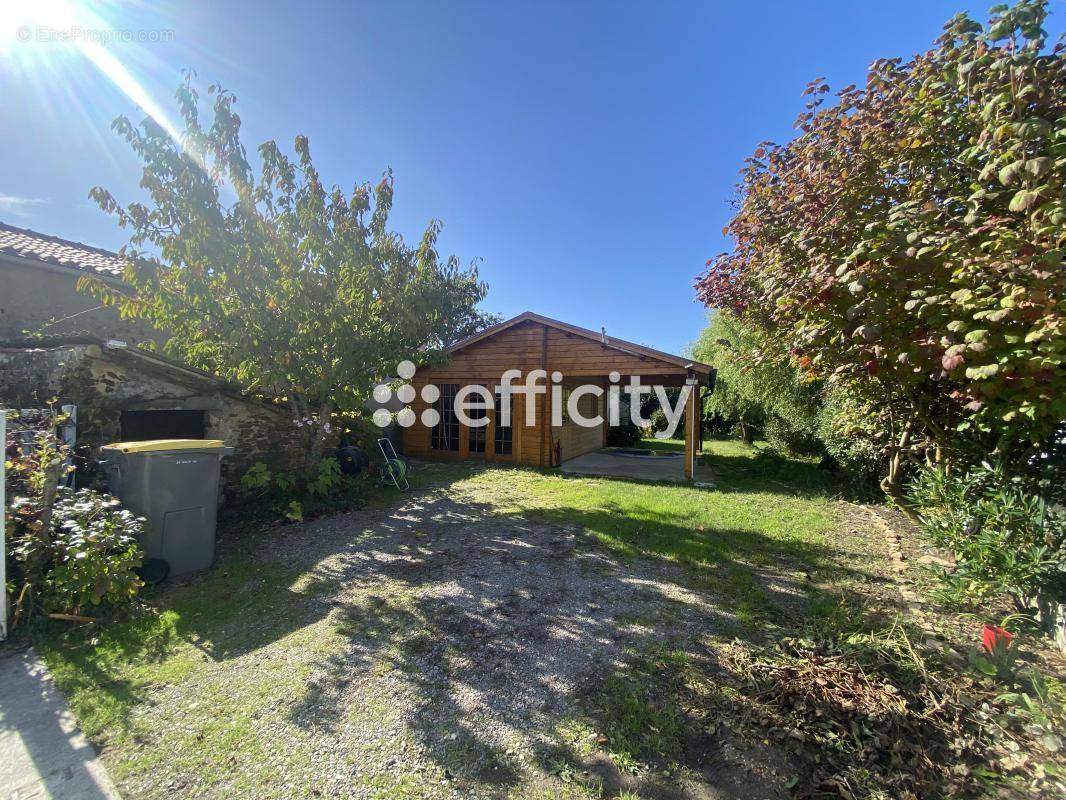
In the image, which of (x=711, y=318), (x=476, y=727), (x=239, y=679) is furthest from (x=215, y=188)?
(x=711, y=318)

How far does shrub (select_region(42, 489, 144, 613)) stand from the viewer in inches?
125

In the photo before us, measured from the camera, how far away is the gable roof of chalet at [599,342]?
9445mm

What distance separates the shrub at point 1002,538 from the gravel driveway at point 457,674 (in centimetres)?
199

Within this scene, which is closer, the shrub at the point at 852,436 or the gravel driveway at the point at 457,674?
the gravel driveway at the point at 457,674

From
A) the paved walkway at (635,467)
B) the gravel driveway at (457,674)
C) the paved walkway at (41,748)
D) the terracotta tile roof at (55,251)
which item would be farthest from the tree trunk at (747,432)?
the terracotta tile roof at (55,251)

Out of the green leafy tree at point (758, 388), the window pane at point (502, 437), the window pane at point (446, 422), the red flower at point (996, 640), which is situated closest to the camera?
the red flower at point (996, 640)

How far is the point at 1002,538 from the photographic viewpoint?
3184 mm

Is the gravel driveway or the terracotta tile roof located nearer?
the gravel driveway

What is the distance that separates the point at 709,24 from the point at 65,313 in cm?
1380

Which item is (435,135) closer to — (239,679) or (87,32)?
(87,32)

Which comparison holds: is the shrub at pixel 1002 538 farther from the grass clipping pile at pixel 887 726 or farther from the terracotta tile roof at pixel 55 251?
the terracotta tile roof at pixel 55 251

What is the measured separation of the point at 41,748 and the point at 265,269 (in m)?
5.48

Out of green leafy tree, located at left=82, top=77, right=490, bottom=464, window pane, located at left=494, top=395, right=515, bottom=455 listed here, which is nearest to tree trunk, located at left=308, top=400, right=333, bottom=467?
green leafy tree, located at left=82, top=77, right=490, bottom=464

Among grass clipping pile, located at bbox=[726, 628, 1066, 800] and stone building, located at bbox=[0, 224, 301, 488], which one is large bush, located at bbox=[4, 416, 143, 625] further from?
grass clipping pile, located at bbox=[726, 628, 1066, 800]
